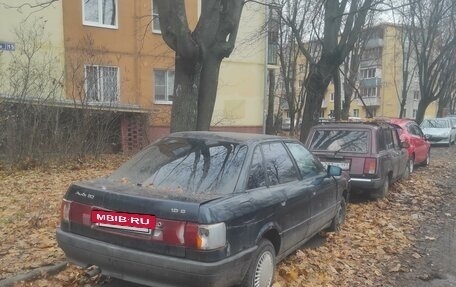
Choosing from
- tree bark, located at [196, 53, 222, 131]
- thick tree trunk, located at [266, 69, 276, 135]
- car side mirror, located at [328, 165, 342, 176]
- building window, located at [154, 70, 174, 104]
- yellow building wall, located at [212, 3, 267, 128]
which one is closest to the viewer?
car side mirror, located at [328, 165, 342, 176]

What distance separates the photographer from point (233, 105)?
76.7 ft

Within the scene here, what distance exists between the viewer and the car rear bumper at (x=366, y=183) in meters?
8.61

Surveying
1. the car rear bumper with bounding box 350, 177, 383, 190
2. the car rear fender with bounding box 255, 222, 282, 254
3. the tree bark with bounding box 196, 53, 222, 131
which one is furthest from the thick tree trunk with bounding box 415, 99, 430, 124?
the car rear fender with bounding box 255, 222, 282, 254

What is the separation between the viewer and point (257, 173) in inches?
175

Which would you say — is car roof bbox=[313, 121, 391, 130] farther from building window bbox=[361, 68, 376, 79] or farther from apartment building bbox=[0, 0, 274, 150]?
building window bbox=[361, 68, 376, 79]

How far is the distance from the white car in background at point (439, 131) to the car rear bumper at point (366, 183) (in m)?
18.6

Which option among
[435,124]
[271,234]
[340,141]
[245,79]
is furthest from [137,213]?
[435,124]

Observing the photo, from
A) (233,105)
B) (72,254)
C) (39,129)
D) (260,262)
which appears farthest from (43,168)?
(233,105)

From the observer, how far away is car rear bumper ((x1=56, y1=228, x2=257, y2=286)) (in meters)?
3.52

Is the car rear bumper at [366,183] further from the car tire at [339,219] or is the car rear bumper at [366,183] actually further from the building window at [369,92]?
the building window at [369,92]

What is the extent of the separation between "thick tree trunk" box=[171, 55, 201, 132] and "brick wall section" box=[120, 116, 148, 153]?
802 cm

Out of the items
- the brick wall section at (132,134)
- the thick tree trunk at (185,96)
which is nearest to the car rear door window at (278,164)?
the thick tree trunk at (185,96)

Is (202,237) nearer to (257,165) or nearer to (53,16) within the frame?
(257,165)

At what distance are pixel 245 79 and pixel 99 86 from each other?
412 inches
